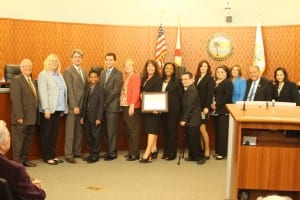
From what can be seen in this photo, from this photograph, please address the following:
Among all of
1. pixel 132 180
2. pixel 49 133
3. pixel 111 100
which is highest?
pixel 111 100

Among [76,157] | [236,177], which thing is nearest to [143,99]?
[76,157]

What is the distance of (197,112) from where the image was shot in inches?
278

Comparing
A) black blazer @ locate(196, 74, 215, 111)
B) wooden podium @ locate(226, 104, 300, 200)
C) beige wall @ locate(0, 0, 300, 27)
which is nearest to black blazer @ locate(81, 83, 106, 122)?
black blazer @ locate(196, 74, 215, 111)

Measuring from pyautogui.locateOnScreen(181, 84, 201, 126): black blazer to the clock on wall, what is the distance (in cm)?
312

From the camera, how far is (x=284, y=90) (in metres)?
7.06

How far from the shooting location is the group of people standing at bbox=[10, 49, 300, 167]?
675cm

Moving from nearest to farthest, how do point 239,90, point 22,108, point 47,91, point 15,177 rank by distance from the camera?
point 15,177 → point 22,108 → point 47,91 → point 239,90

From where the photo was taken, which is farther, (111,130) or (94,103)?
(111,130)

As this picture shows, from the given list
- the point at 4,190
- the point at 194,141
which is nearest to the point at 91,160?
the point at 194,141

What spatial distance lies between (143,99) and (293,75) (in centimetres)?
413

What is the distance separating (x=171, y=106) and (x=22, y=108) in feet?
7.57

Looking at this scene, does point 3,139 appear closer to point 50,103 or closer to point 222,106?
point 50,103

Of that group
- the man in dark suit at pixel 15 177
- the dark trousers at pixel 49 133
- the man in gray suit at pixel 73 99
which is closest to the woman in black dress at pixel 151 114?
the man in gray suit at pixel 73 99

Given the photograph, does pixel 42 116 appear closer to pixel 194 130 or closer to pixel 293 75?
Answer: pixel 194 130
